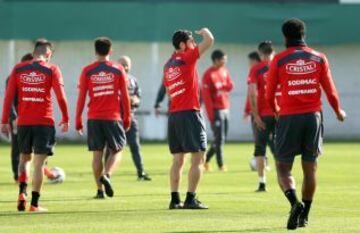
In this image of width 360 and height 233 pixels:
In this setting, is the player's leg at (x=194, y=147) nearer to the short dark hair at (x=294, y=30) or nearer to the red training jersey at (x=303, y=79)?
the red training jersey at (x=303, y=79)

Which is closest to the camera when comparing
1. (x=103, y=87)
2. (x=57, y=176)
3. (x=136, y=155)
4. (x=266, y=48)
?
(x=103, y=87)

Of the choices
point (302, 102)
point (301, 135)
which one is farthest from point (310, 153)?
point (302, 102)

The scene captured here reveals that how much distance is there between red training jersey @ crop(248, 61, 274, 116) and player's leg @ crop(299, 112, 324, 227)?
530 cm

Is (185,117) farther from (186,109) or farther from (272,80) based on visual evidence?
(272,80)

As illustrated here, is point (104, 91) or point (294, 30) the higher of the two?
point (294, 30)

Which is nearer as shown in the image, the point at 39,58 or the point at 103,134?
the point at 39,58

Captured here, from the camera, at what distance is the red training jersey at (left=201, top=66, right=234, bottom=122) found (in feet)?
79.1

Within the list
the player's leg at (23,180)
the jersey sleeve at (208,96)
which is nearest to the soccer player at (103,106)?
the player's leg at (23,180)

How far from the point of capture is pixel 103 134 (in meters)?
16.9

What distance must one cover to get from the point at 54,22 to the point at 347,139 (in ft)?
34.9

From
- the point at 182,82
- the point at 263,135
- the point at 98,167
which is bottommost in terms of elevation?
the point at 98,167

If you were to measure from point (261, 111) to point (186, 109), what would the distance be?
343 centimetres

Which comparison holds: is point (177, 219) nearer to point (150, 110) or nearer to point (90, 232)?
point (90, 232)

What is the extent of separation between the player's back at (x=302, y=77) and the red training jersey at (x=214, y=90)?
11421mm
